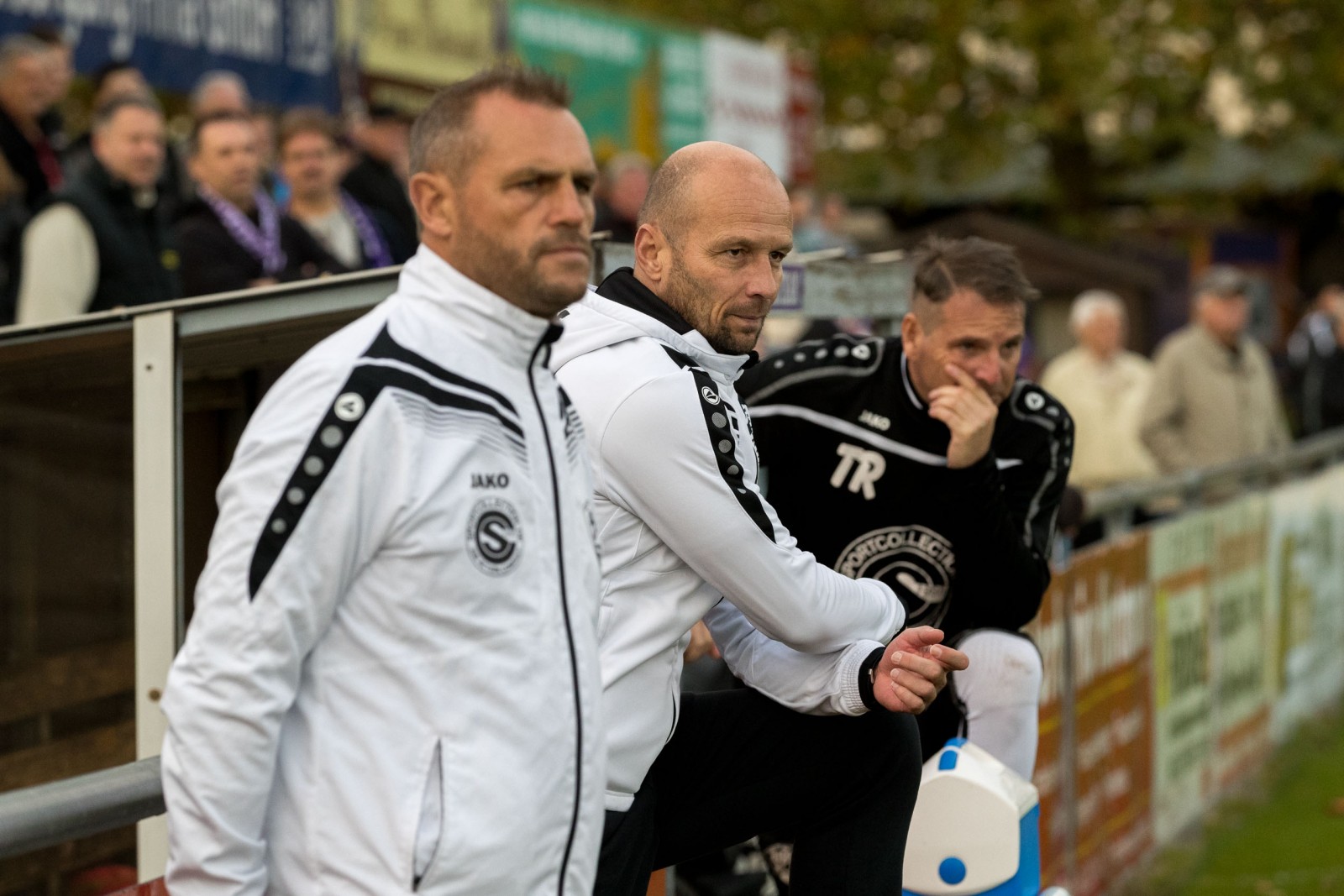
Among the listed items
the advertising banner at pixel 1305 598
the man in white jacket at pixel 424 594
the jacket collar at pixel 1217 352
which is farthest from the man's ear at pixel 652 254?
the jacket collar at pixel 1217 352

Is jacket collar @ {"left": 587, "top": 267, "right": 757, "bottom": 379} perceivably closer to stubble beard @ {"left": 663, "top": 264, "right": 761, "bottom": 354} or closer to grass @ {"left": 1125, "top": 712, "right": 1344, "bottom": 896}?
stubble beard @ {"left": 663, "top": 264, "right": 761, "bottom": 354}

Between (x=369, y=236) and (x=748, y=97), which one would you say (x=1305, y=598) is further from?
(x=748, y=97)

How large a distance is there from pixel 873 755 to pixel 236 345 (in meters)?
1.68

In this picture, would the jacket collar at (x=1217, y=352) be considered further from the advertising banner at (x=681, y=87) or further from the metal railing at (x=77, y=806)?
the metal railing at (x=77, y=806)

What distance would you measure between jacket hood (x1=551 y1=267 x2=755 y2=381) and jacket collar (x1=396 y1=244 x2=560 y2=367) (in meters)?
0.72

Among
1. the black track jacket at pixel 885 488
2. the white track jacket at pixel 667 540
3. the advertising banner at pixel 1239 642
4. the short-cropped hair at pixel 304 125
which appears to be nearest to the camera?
the white track jacket at pixel 667 540

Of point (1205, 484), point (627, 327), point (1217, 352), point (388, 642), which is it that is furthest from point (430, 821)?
point (1217, 352)

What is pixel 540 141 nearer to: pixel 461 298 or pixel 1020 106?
pixel 461 298

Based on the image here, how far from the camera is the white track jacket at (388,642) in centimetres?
221

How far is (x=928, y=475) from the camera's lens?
13.8 feet

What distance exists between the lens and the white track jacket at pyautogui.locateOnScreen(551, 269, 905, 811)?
305 cm

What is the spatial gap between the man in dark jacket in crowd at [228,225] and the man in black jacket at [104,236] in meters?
0.16

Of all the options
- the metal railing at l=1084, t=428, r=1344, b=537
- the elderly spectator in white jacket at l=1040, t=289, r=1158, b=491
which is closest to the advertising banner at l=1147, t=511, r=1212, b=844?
the metal railing at l=1084, t=428, r=1344, b=537

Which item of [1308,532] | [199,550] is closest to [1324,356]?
[1308,532]
